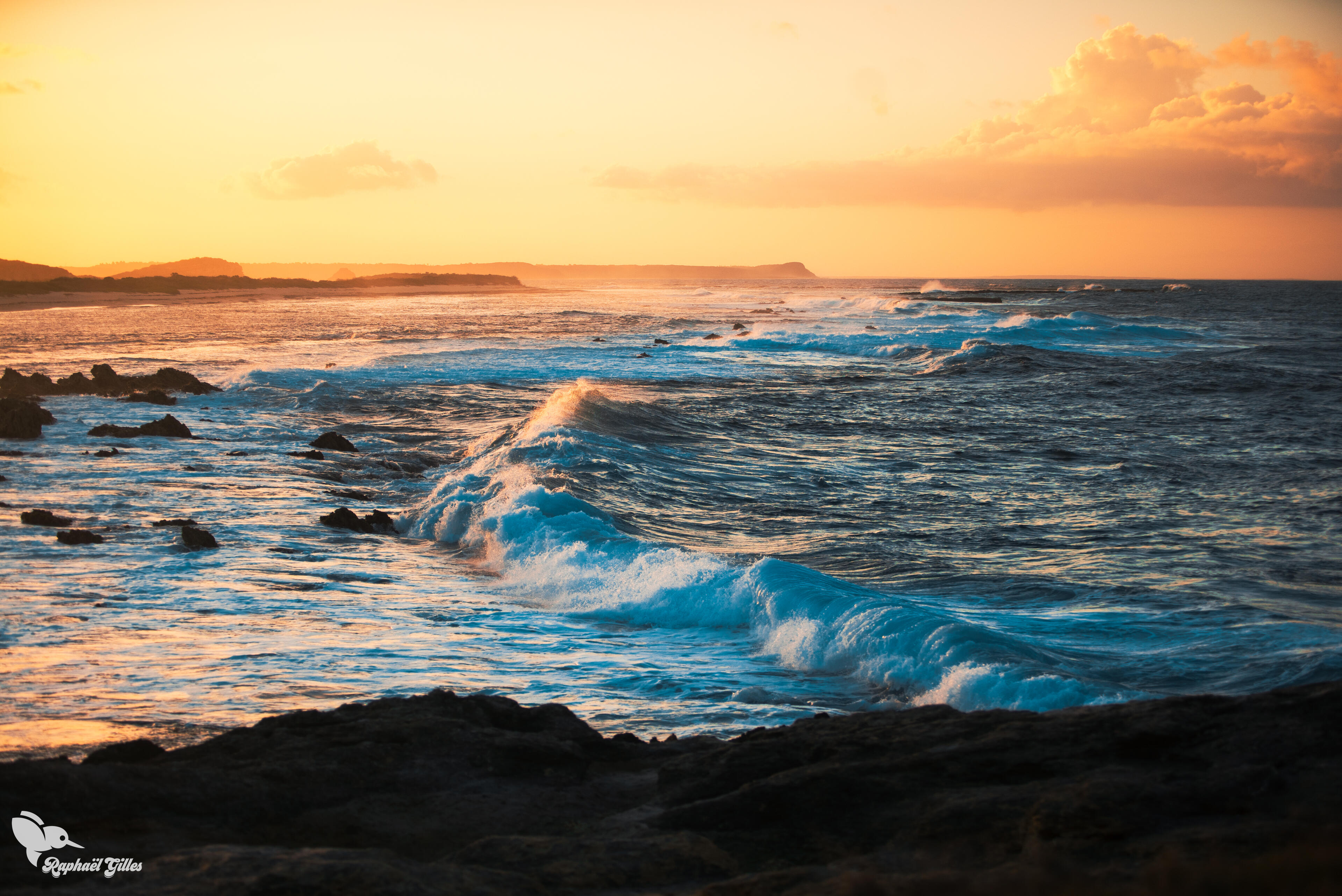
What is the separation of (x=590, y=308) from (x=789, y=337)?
3212 cm

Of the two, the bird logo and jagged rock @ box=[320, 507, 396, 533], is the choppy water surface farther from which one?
the bird logo

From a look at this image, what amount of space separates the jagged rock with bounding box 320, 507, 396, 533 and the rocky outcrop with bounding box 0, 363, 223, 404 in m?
12.2

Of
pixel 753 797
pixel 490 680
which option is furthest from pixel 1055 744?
pixel 490 680

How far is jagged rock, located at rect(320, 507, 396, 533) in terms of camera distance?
10.6m

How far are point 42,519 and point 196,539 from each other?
80.0 inches

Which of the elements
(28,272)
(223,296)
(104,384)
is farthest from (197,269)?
(104,384)

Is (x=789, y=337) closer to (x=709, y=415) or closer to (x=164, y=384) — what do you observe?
(x=709, y=415)

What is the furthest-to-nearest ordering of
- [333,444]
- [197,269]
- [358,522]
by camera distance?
[197,269] < [333,444] < [358,522]

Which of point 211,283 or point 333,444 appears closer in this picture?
point 333,444

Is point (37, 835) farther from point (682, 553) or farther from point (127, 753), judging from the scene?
point (682, 553)

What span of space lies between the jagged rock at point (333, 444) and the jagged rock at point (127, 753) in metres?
12.7

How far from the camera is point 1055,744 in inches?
138

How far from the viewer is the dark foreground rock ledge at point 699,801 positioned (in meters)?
2.71

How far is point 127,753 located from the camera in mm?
3695
